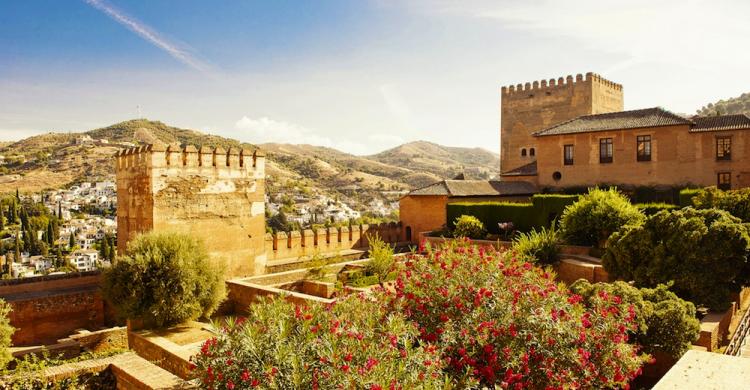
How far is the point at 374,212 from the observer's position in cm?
5222

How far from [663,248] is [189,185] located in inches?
445

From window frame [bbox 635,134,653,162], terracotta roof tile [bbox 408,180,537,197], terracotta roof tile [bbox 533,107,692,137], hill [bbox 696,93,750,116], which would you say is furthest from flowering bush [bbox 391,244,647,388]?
hill [bbox 696,93,750,116]

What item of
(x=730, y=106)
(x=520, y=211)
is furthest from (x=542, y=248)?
(x=730, y=106)

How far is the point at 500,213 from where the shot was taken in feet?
64.0

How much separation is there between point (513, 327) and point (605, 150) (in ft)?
60.2

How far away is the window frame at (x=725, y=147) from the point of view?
1902cm

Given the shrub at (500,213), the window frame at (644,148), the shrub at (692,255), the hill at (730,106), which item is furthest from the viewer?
the hill at (730,106)

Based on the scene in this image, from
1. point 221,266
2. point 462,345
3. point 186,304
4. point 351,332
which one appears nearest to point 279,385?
point 351,332

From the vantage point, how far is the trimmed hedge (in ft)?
61.3

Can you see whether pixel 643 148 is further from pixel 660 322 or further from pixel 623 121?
pixel 660 322

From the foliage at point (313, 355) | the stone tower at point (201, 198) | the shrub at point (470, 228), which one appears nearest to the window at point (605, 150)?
the shrub at point (470, 228)

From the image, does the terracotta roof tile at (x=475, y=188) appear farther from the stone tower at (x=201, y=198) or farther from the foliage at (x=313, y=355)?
the foliage at (x=313, y=355)

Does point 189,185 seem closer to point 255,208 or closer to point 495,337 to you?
point 255,208

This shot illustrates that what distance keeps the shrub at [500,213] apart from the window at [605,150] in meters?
4.83
